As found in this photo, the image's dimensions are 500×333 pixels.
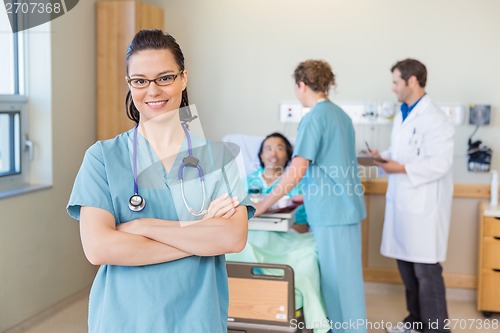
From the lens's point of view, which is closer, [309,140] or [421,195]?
[309,140]

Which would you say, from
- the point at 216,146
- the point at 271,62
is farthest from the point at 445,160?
the point at 216,146

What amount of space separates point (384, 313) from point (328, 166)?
122cm

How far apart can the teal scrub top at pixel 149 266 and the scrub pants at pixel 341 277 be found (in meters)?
1.49

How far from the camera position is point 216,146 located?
143 cm

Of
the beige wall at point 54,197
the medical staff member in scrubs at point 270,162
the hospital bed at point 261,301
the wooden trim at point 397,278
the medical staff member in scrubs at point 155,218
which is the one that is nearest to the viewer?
the medical staff member in scrubs at point 155,218

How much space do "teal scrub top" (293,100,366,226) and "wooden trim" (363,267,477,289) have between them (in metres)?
1.23

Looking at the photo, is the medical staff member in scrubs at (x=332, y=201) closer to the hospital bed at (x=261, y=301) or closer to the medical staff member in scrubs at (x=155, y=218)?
the hospital bed at (x=261, y=301)

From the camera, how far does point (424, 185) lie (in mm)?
3223

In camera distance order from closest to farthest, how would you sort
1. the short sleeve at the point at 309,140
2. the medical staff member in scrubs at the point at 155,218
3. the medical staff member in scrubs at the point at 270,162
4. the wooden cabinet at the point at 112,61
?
the medical staff member in scrubs at the point at 155,218 < the short sleeve at the point at 309,140 < the medical staff member in scrubs at the point at 270,162 < the wooden cabinet at the point at 112,61

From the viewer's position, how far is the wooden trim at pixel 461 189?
377 cm

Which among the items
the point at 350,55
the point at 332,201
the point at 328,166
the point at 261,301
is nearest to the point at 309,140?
the point at 328,166

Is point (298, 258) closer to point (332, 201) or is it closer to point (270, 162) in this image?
point (332, 201)

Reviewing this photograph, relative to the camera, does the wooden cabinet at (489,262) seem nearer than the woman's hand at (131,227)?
No

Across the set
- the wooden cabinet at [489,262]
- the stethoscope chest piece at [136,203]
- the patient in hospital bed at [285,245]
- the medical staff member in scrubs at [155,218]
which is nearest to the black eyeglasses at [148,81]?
the medical staff member in scrubs at [155,218]
